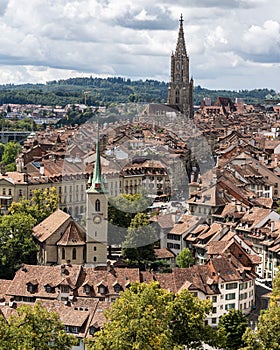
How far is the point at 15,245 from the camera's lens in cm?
6284

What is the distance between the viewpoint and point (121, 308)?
4041 cm

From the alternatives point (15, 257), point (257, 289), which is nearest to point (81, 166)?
point (15, 257)

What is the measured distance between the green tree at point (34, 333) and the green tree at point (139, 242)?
85.4ft

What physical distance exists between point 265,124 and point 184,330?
443 feet

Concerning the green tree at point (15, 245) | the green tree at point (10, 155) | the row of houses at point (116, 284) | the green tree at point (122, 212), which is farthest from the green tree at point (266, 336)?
the green tree at point (10, 155)

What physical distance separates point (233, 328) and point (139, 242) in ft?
57.6

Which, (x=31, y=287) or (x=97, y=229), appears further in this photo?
(x=97, y=229)

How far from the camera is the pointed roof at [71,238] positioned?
61.7m

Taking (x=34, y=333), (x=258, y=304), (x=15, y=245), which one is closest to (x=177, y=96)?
(x=15, y=245)

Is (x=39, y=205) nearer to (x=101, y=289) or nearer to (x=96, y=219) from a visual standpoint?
(x=96, y=219)

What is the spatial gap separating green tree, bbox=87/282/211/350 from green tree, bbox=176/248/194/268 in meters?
18.3

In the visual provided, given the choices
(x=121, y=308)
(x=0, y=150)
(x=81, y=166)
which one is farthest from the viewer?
(x=0, y=150)

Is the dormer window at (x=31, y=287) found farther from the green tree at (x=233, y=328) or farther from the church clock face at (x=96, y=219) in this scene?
the green tree at (x=233, y=328)

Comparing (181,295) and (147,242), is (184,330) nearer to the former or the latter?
(181,295)
